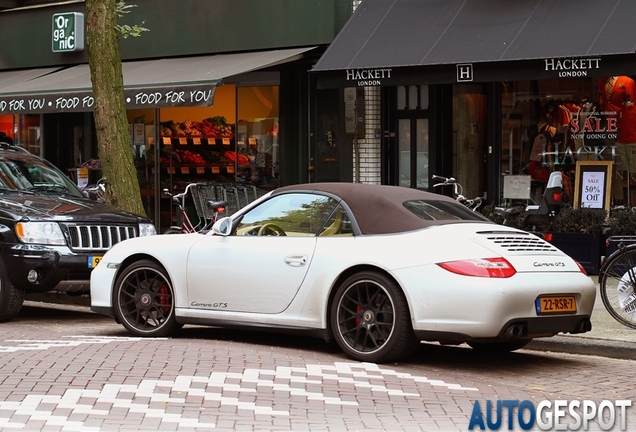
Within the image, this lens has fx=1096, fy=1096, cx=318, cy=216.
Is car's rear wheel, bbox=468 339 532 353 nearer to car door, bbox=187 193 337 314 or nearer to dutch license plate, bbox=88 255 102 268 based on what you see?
car door, bbox=187 193 337 314

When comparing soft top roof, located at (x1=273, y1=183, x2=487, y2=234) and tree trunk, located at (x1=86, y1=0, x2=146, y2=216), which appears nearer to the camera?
soft top roof, located at (x1=273, y1=183, x2=487, y2=234)

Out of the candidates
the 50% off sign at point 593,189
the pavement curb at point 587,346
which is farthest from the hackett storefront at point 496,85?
the pavement curb at point 587,346

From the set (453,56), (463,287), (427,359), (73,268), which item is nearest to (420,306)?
(463,287)

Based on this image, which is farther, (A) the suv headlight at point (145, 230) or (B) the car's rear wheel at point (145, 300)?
(A) the suv headlight at point (145, 230)

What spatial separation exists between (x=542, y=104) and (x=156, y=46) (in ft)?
24.8

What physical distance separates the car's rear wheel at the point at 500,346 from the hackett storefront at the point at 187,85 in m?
7.91

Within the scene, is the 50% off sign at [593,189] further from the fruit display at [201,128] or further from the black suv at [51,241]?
the fruit display at [201,128]

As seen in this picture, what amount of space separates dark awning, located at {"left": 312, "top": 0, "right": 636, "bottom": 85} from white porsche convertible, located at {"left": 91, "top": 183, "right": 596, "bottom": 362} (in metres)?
5.36

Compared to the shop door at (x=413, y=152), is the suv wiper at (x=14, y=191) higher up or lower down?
lower down

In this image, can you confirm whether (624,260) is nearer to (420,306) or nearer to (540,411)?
(420,306)

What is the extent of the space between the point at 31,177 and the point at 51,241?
2.04 metres

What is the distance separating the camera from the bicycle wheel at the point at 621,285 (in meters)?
10.3

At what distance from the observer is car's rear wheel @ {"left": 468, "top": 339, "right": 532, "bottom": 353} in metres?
9.35

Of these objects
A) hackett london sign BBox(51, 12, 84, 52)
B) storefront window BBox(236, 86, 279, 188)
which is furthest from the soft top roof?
hackett london sign BBox(51, 12, 84, 52)
